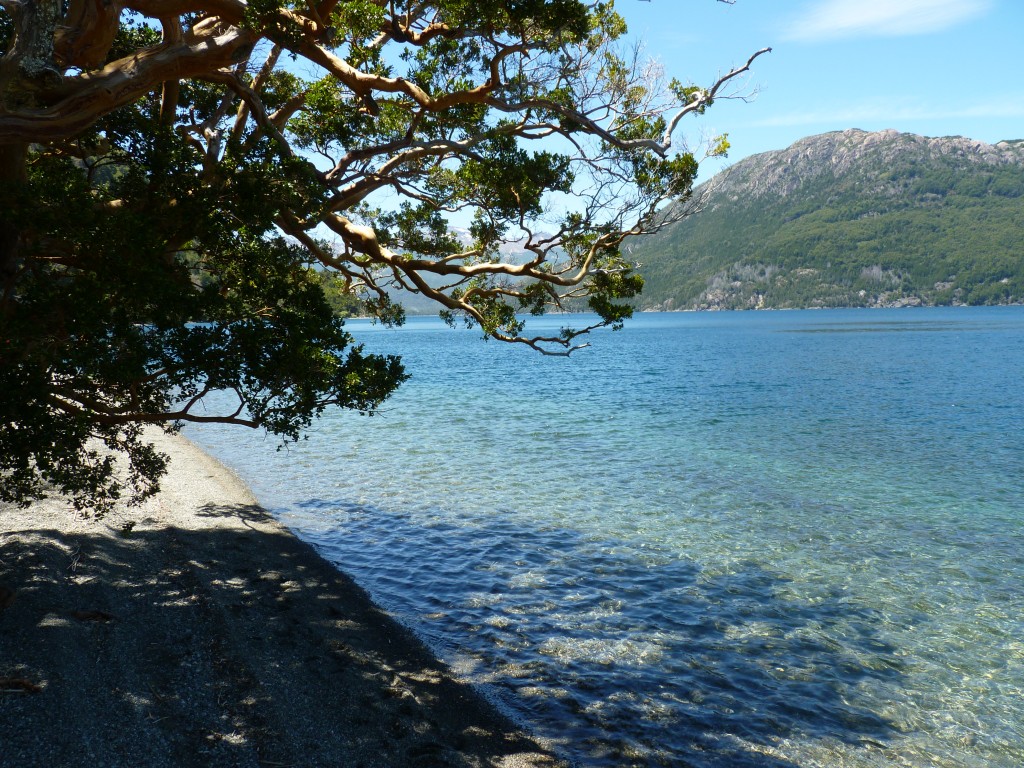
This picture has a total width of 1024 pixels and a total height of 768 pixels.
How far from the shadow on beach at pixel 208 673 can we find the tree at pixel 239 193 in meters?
1.31

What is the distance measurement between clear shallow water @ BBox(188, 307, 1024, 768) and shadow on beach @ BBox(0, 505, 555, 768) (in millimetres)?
885

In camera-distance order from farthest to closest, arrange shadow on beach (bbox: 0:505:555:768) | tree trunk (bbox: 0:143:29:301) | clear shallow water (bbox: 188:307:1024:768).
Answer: clear shallow water (bbox: 188:307:1024:768)
tree trunk (bbox: 0:143:29:301)
shadow on beach (bbox: 0:505:555:768)

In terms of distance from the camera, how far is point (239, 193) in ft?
24.8

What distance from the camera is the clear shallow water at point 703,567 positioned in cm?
716

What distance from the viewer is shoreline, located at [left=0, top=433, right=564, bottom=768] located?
219 inches

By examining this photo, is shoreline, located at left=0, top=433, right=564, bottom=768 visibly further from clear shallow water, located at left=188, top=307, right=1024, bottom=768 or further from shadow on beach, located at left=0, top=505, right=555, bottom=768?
clear shallow water, located at left=188, top=307, right=1024, bottom=768

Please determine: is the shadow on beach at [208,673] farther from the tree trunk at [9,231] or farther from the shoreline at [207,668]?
the tree trunk at [9,231]

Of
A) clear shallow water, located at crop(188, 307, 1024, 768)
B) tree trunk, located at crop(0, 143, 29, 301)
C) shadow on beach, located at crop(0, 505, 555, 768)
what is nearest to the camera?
shadow on beach, located at crop(0, 505, 555, 768)

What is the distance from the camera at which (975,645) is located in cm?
876

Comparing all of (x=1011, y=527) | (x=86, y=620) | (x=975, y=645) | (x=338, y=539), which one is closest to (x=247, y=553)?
(x=338, y=539)

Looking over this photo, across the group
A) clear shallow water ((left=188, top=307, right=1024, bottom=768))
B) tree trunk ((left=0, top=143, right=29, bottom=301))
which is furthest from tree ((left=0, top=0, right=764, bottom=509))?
clear shallow water ((left=188, top=307, right=1024, bottom=768))

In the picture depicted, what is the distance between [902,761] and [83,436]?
850 centimetres

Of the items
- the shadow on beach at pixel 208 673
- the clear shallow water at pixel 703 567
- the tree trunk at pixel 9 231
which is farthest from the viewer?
the clear shallow water at pixel 703 567

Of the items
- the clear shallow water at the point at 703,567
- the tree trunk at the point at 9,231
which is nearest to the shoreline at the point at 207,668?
the clear shallow water at the point at 703,567
